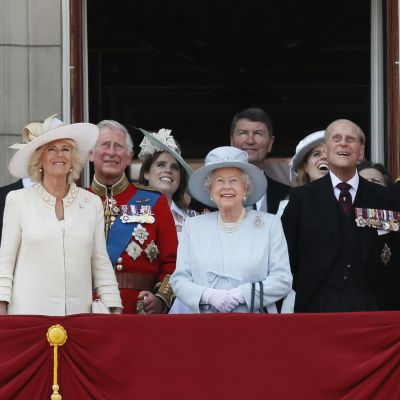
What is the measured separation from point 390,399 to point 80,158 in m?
2.00

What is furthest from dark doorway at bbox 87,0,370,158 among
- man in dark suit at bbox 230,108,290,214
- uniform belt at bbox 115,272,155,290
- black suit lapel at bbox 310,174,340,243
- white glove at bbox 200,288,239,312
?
white glove at bbox 200,288,239,312

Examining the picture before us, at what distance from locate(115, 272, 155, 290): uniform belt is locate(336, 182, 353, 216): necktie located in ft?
3.84

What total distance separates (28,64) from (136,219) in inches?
Result: 77.7

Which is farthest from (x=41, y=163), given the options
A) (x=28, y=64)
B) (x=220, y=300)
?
(x=28, y=64)

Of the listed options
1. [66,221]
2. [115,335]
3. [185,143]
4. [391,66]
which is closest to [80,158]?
[66,221]

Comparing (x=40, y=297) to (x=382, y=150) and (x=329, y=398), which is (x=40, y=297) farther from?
(x=382, y=150)

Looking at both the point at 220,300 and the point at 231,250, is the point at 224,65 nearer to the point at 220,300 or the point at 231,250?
the point at 231,250

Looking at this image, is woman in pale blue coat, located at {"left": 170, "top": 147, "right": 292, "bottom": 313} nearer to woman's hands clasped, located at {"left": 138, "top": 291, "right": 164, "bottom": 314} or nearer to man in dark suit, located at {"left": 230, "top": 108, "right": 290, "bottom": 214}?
woman's hands clasped, located at {"left": 138, "top": 291, "right": 164, "bottom": 314}

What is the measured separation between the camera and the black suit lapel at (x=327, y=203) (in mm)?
7820

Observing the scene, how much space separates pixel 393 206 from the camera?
26.2 ft

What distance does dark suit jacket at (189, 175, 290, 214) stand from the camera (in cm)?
891

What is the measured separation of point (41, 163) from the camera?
753 cm

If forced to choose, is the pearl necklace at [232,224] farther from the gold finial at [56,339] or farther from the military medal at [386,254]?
the gold finial at [56,339]

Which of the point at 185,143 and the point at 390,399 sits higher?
the point at 185,143
